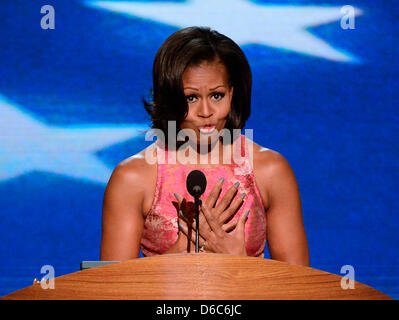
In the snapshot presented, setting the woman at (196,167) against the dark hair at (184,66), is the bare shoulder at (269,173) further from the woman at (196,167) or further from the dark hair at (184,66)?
the dark hair at (184,66)

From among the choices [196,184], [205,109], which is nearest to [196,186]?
[196,184]

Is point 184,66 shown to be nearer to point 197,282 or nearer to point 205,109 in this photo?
point 205,109

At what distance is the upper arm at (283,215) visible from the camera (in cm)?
167

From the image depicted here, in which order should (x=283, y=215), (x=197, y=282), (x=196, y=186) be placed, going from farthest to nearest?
(x=283, y=215), (x=196, y=186), (x=197, y=282)

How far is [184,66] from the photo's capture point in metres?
1.58

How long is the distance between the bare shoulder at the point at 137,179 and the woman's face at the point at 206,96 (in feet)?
0.59

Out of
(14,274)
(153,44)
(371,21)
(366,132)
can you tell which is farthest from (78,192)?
(371,21)

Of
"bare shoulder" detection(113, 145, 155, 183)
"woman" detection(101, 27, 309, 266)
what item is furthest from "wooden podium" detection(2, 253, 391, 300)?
"bare shoulder" detection(113, 145, 155, 183)

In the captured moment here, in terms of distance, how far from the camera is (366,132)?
238 centimetres

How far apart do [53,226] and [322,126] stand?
3.81 feet

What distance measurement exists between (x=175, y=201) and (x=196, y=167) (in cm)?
14

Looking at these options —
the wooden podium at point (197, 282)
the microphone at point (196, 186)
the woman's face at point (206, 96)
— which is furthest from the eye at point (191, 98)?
the wooden podium at point (197, 282)
